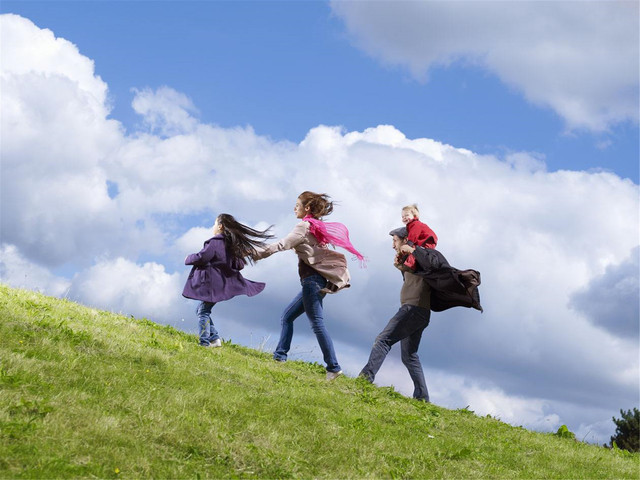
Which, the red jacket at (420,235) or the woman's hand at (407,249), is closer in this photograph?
the woman's hand at (407,249)

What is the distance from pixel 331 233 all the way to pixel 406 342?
2.45 m

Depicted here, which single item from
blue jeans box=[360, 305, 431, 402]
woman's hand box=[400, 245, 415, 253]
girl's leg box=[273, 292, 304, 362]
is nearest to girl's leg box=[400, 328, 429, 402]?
blue jeans box=[360, 305, 431, 402]

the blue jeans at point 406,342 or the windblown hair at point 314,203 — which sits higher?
the windblown hair at point 314,203

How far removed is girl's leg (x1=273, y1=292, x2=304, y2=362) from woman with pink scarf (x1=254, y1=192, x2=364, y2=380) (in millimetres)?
48

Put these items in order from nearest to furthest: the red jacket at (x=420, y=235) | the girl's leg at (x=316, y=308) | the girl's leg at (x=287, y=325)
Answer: the girl's leg at (x=316, y=308) < the red jacket at (x=420, y=235) < the girl's leg at (x=287, y=325)

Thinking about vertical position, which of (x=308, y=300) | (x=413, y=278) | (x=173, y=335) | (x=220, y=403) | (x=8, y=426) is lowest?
(x=8, y=426)

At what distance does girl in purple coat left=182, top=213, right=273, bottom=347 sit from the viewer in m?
12.2

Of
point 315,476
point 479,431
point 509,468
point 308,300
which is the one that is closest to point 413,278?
point 308,300

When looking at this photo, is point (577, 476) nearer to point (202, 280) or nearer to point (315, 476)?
point (315, 476)

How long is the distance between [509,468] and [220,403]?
161 inches

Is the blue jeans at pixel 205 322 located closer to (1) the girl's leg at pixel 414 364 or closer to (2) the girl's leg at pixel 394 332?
(2) the girl's leg at pixel 394 332

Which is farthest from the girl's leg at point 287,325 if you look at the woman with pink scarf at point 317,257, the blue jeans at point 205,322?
the blue jeans at point 205,322

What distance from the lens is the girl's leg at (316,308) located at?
11539 millimetres

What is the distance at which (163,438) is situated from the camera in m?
6.68
